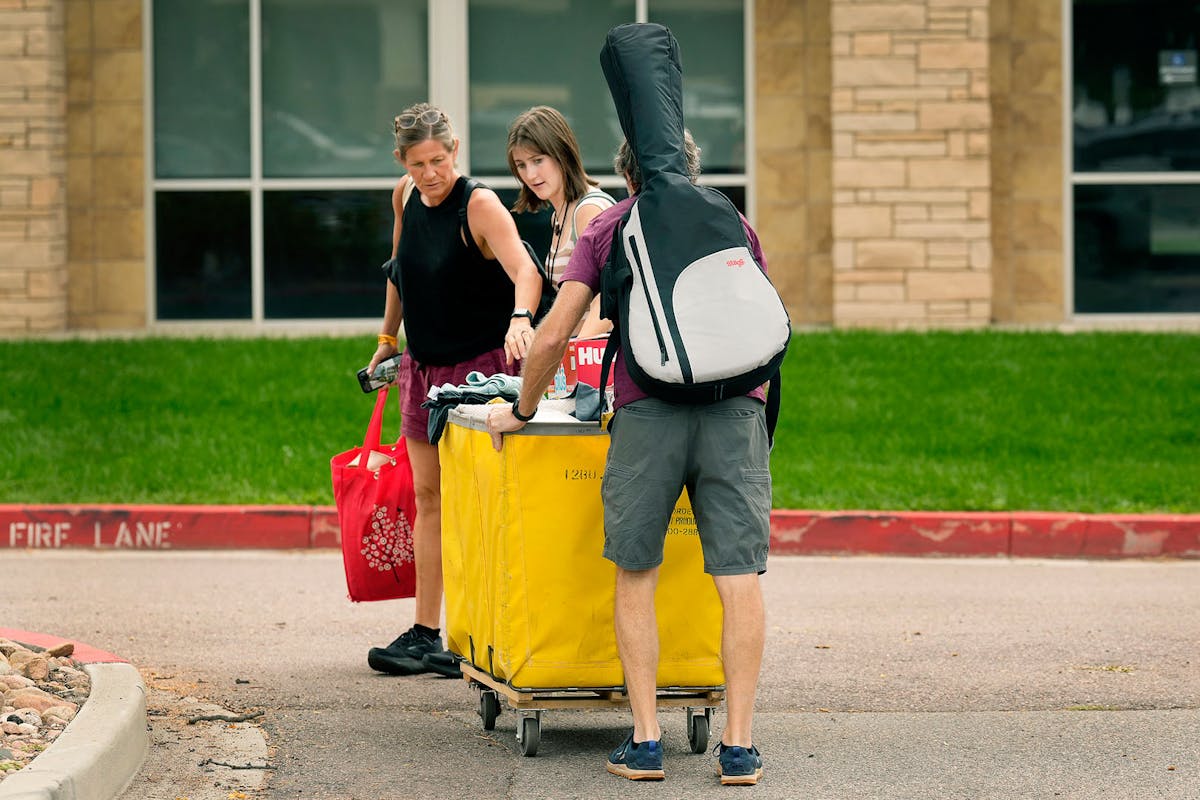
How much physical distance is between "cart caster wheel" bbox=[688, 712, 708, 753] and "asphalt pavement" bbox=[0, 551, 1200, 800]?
0.05 metres

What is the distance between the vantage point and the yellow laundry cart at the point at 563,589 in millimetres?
5340

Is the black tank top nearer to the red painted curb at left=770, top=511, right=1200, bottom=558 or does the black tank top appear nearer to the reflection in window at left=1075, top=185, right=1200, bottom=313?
the red painted curb at left=770, top=511, right=1200, bottom=558

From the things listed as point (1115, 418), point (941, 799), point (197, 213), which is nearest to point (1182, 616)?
point (941, 799)

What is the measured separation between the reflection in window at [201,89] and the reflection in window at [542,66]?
2133mm

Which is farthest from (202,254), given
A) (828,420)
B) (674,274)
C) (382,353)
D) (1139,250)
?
(674,274)

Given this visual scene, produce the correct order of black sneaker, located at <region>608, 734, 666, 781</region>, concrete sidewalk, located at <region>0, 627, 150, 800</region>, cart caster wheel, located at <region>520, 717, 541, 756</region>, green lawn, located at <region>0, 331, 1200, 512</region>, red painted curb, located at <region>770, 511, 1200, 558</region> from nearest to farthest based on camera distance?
1. concrete sidewalk, located at <region>0, 627, 150, 800</region>
2. black sneaker, located at <region>608, 734, 666, 781</region>
3. cart caster wheel, located at <region>520, 717, 541, 756</region>
4. red painted curb, located at <region>770, 511, 1200, 558</region>
5. green lawn, located at <region>0, 331, 1200, 512</region>

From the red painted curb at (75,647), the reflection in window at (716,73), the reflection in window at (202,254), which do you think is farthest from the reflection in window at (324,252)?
the red painted curb at (75,647)

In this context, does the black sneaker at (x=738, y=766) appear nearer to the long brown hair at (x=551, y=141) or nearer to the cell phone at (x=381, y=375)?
the long brown hair at (x=551, y=141)

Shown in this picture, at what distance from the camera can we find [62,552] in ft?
31.4

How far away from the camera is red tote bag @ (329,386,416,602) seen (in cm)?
657

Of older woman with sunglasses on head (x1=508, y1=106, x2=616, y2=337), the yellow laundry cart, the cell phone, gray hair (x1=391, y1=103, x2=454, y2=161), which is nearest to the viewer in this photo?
the yellow laundry cart

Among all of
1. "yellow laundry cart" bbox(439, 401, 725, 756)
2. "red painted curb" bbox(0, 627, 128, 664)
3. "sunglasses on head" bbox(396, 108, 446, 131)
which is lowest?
"red painted curb" bbox(0, 627, 128, 664)

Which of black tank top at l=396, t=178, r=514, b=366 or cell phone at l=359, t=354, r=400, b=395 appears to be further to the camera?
cell phone at l=359, t=354, r=400, b=395

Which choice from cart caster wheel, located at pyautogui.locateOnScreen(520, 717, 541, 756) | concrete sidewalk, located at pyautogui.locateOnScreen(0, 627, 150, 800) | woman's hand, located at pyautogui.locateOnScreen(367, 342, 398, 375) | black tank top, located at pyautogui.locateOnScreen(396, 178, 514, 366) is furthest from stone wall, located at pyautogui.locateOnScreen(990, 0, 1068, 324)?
concrete sidewalk, located at pyautogui.locateOnScreen(0, 627, 150, 800)
